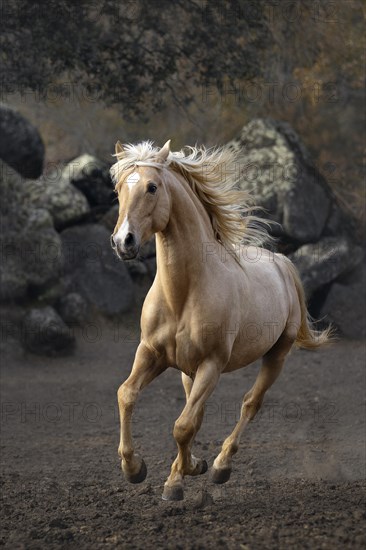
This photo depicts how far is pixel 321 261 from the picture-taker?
13.2 m

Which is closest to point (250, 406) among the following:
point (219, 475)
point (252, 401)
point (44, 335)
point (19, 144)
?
point (252, 401)

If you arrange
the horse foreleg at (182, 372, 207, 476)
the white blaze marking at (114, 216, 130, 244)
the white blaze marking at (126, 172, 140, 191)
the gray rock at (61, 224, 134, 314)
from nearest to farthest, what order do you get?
1. the white blaze marking at (114, 216, 130, 244)
2. the white blaze marking at (126, 172, 140, 191)
3. the horse foreleg at (182, 372, 207, 476)
4. the gray rock at (61, 224, 134, 314)

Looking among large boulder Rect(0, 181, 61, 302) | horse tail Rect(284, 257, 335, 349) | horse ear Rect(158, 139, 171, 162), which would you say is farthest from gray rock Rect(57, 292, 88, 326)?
horse ear Rect(158, 139, 171, 162)

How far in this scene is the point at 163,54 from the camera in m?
12.4

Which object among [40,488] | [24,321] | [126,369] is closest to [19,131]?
[24,321]

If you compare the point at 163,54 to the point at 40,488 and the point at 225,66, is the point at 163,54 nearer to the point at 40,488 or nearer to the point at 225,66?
the point at 225,66

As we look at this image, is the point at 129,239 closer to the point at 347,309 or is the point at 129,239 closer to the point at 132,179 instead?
the point at 132,179

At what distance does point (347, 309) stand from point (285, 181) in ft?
7.37

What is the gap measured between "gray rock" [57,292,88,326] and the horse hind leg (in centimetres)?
600

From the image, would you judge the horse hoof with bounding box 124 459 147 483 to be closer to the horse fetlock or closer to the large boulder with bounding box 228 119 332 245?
the horse fetlock

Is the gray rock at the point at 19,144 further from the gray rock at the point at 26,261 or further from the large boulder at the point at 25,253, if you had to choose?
the gray rock at the point at 26,261

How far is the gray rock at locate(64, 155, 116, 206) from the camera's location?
46.8ft

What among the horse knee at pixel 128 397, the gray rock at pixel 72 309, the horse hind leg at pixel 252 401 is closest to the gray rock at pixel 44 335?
the gray rock at pixel 72 309

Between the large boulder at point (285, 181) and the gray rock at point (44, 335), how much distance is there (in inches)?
146
